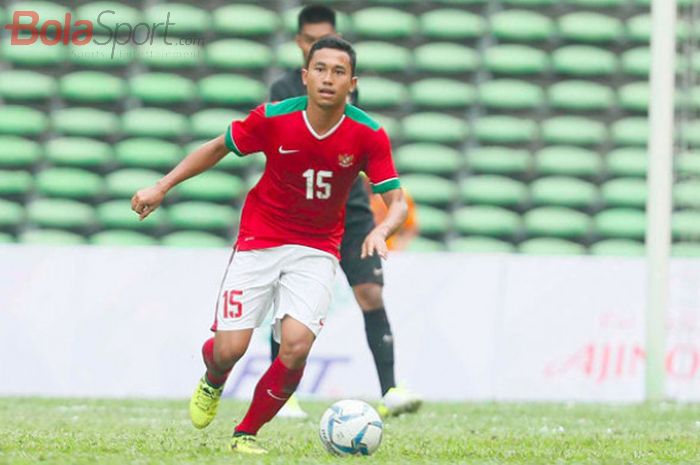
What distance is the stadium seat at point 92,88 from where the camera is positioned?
13.4 meters

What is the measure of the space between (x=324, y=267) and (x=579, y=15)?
9.52 metres

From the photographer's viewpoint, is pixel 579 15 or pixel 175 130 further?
pixel 579 15

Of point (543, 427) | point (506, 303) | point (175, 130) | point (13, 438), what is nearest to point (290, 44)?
point (175, 130)

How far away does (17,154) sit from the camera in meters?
12.9

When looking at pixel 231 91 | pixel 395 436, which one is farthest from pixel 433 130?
pixel 395 436

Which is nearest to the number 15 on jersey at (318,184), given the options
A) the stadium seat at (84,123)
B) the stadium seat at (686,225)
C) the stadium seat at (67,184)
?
the stadium seat at (686,225)

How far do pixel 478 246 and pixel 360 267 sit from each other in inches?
227

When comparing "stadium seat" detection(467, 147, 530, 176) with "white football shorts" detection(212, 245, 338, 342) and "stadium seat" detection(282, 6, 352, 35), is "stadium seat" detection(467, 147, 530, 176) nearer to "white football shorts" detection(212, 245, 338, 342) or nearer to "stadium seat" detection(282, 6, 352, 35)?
Answer: "stadium seat" detection(282, 6, 352, 35)

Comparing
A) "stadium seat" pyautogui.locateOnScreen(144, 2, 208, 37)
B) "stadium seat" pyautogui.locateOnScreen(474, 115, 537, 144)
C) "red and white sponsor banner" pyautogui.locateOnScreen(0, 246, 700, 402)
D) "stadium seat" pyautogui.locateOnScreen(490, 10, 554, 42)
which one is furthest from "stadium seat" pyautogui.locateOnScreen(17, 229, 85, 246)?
"stadium seat" pyautogui.locateOnScreen(490, 10, 554, 42)

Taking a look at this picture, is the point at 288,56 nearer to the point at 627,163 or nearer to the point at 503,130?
the point at 503,130

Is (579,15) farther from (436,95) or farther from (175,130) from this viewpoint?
(175,130)

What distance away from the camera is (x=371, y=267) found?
685 cm

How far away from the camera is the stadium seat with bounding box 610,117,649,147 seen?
1349 centimetres

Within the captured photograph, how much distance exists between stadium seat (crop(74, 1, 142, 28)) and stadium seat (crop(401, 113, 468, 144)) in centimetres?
270
